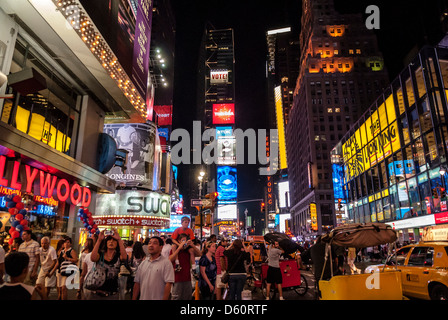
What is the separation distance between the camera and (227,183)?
104m

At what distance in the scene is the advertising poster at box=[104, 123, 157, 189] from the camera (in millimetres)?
22859

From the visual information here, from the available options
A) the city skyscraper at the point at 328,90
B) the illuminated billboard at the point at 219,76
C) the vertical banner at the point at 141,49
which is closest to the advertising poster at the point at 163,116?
the vertical banner at the point at 141,49

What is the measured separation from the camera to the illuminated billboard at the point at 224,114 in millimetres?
109938

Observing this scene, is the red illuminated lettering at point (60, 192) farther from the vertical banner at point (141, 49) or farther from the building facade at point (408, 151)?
the building facade at point (408, 151)

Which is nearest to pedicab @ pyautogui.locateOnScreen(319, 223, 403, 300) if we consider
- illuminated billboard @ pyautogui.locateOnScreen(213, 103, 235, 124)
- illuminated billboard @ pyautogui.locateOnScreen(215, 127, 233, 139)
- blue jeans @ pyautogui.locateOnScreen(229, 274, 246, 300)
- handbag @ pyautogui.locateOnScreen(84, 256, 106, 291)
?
blue jeans @ pyautogui.locateOnScreen(229, 274, 246, 300)

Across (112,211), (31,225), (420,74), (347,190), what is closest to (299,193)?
(347,190)

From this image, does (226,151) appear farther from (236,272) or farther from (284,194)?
(236,272)

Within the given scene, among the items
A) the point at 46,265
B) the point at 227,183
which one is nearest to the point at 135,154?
the point at 46,265

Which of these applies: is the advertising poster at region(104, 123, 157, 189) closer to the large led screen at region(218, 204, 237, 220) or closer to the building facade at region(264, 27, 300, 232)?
the large led screen at region(218, 204, 237, 220)

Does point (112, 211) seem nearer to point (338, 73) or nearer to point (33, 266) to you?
point (33, 266)

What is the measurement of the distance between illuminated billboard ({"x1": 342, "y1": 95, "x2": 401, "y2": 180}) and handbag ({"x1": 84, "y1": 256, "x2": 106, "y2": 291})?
4156 centimetres

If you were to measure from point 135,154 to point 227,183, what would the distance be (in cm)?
8138

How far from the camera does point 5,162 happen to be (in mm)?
9055

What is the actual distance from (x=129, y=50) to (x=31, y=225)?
416 inches
